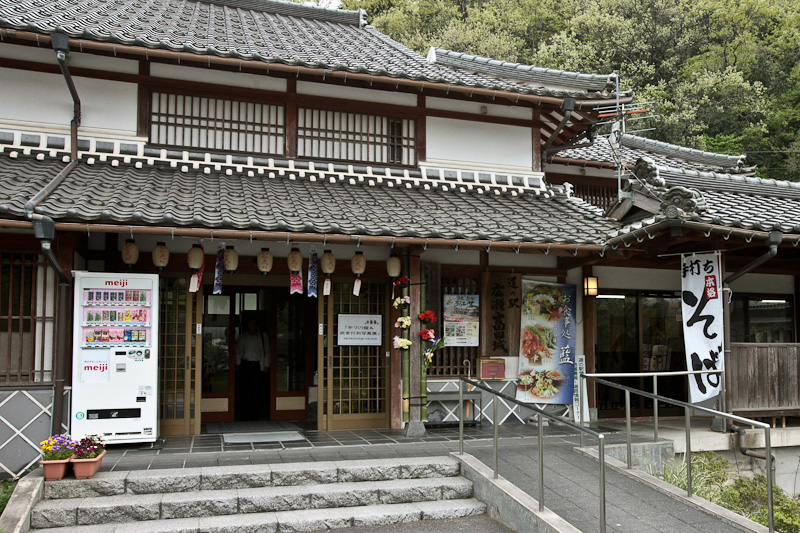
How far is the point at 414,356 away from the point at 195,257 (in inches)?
141

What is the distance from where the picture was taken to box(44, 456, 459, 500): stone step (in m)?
6.85

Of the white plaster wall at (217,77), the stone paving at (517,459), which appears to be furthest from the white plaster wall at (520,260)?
the white plaster wall at (217,77)

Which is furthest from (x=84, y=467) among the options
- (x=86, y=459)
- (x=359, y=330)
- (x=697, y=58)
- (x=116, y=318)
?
(x=697, y=58)

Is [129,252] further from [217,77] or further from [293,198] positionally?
[217,77]

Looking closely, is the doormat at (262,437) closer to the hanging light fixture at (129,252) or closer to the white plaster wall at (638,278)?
the hanging light fixture at (129,252)

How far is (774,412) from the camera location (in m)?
10.1

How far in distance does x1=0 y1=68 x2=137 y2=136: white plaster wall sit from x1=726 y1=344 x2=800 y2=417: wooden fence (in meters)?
10.2

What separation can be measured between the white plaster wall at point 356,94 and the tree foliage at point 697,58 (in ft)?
53.9

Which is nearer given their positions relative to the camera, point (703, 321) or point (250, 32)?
point (703, 321)

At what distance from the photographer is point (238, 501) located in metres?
6.82

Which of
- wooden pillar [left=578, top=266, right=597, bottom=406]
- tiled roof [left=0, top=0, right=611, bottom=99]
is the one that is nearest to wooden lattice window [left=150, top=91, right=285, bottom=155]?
tiled roof [left=0, top=0, right=611, bottom=99]

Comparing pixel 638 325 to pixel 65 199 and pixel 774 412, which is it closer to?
pixel 774 412

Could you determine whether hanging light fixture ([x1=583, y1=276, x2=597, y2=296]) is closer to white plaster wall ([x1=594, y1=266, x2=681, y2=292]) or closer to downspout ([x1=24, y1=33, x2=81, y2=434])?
white plaster wall ([x1=594, y1=266, x2=681, y2=292])

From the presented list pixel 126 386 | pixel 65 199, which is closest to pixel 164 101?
pixel 65 199
